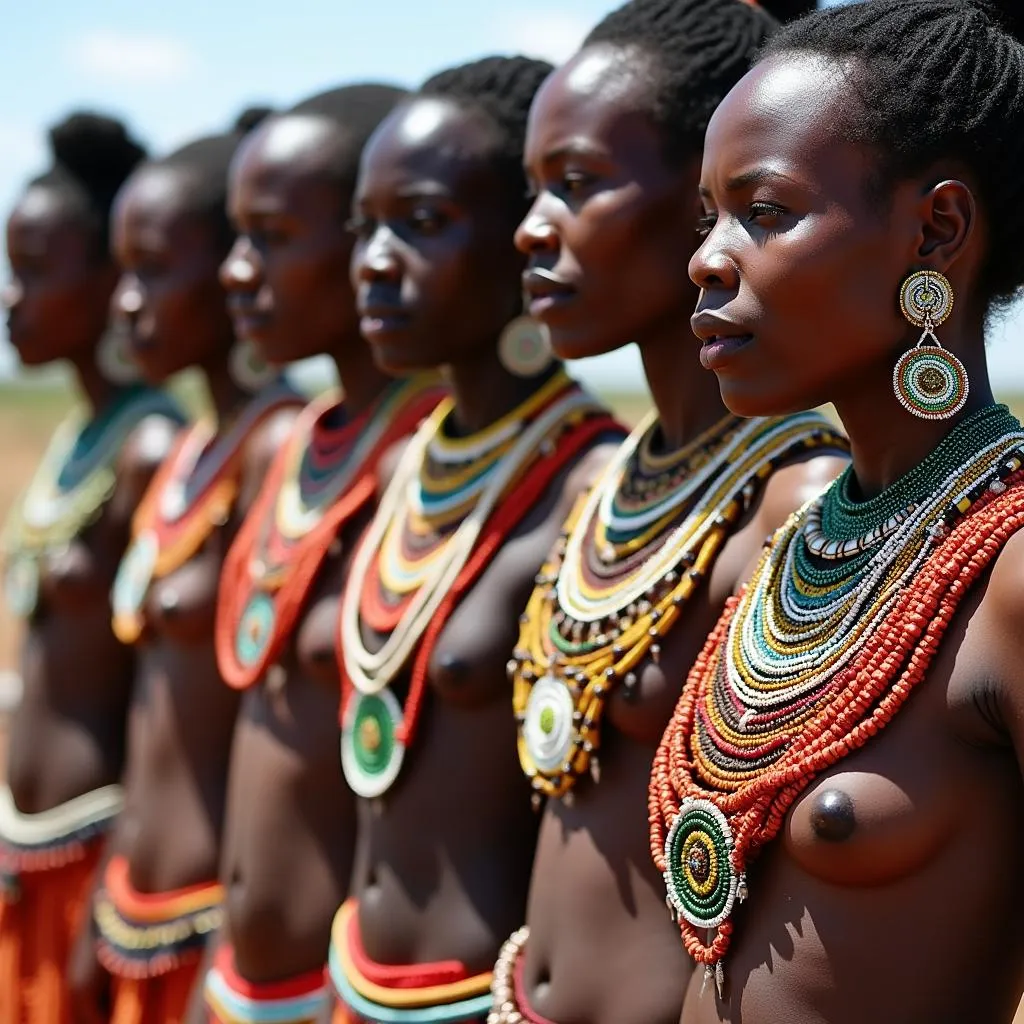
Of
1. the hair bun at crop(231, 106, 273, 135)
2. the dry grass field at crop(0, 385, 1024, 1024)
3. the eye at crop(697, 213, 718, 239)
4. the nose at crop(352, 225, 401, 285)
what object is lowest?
the dry grass field at crop(0, 385, 1024, 1024)

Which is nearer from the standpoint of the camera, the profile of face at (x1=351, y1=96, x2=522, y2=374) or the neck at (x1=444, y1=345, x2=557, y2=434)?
the profile of face at (x1=351, y1=96, x2=522, y2=374)

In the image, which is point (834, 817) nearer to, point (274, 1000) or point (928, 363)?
point (928, 363)

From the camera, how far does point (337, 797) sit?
3.96 meters

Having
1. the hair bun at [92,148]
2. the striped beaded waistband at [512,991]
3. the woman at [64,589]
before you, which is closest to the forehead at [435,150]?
the striped beaded waistband at [512,991]

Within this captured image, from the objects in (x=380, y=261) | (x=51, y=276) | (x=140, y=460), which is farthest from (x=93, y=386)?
(x=380, y=261)

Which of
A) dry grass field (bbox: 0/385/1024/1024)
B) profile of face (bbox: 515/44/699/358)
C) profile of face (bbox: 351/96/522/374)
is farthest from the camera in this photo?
dry grass field (bbox: 0/385/1024/1024)

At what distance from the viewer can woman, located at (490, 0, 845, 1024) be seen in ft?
9.26

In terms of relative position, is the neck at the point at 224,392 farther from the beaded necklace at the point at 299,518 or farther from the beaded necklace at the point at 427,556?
the beaded necklace at the point at 427,556

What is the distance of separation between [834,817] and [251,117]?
3902 mm

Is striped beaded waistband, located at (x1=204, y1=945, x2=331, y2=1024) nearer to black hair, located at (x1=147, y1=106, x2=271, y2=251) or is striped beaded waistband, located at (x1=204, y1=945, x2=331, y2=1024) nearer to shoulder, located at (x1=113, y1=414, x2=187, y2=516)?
shoulder, located at (x1=113, y1=414, x2=187, y2=516)

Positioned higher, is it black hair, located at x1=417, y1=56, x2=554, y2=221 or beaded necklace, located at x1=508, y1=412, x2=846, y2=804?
black hair, located at x1=417, y1=56, x2=554, y2=221

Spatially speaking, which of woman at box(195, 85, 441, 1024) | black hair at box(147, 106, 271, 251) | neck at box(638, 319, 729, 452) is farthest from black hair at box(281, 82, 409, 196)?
neck at box(638, 319, 729, 452)

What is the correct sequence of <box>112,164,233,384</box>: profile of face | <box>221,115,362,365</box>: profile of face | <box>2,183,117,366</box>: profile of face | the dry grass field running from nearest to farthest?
<box>221,115,362,365</box>: profile of face, <box>112,164,233,384</box>: profile of face, <box>2,183,117,366</box>: profile of face, the dry grass field

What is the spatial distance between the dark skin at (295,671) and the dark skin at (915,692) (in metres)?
1.69
